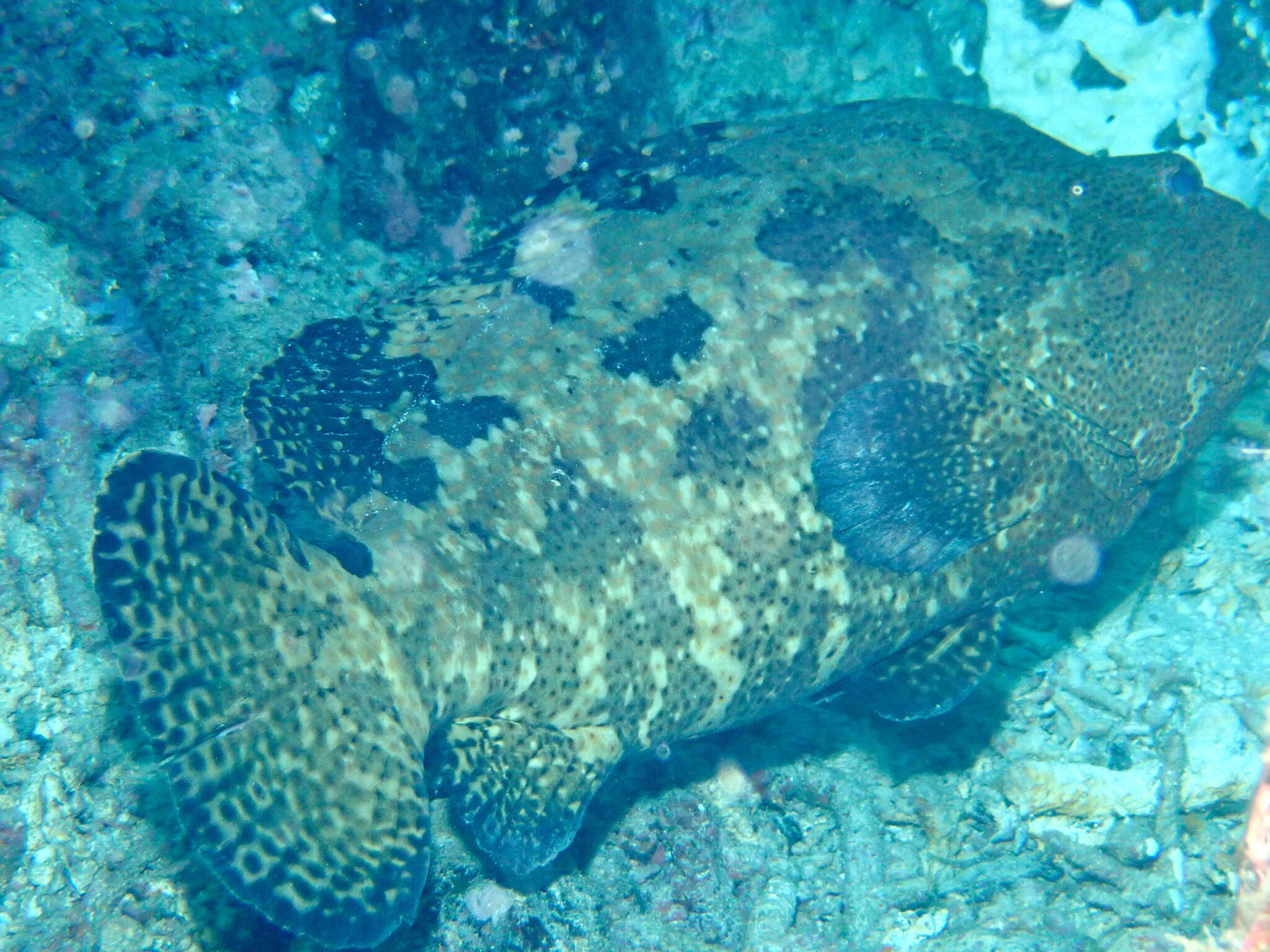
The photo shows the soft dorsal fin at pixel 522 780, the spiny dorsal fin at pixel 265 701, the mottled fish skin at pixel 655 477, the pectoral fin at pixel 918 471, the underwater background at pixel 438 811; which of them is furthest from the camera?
the pectoral fin at pixel 918 471

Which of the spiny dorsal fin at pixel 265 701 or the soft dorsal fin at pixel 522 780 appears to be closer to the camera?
the spiny dorsal fin at pixel 265 701

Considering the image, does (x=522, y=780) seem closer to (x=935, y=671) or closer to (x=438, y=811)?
(x=438, y=811)

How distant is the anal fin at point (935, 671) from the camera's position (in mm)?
3430

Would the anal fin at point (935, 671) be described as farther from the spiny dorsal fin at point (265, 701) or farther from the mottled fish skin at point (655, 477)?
the spiny dorsal fin at point (265, 701)

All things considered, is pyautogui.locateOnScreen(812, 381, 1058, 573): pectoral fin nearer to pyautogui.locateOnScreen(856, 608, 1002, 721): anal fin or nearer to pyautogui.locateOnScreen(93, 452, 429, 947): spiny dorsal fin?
pyautogui.locateOnScreen(856, 608, 1002, 721): anal fin

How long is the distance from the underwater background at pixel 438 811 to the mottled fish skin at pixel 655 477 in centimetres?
69

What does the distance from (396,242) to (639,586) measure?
241 centimetres

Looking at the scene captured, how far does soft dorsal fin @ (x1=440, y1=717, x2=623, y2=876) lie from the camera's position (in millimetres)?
2707

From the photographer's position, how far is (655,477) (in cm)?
293

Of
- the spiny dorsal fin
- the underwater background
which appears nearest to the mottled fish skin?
the spiny dorsal fin

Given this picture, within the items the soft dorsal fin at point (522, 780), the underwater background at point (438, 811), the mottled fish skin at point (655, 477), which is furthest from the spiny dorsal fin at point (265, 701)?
the underwater background at point (438, 811)

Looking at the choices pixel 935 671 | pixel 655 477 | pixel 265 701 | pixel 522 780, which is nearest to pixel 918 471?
pixel 935 671

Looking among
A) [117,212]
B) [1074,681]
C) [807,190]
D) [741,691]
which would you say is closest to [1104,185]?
A: [807,190]

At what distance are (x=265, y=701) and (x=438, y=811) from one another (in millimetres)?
1445
